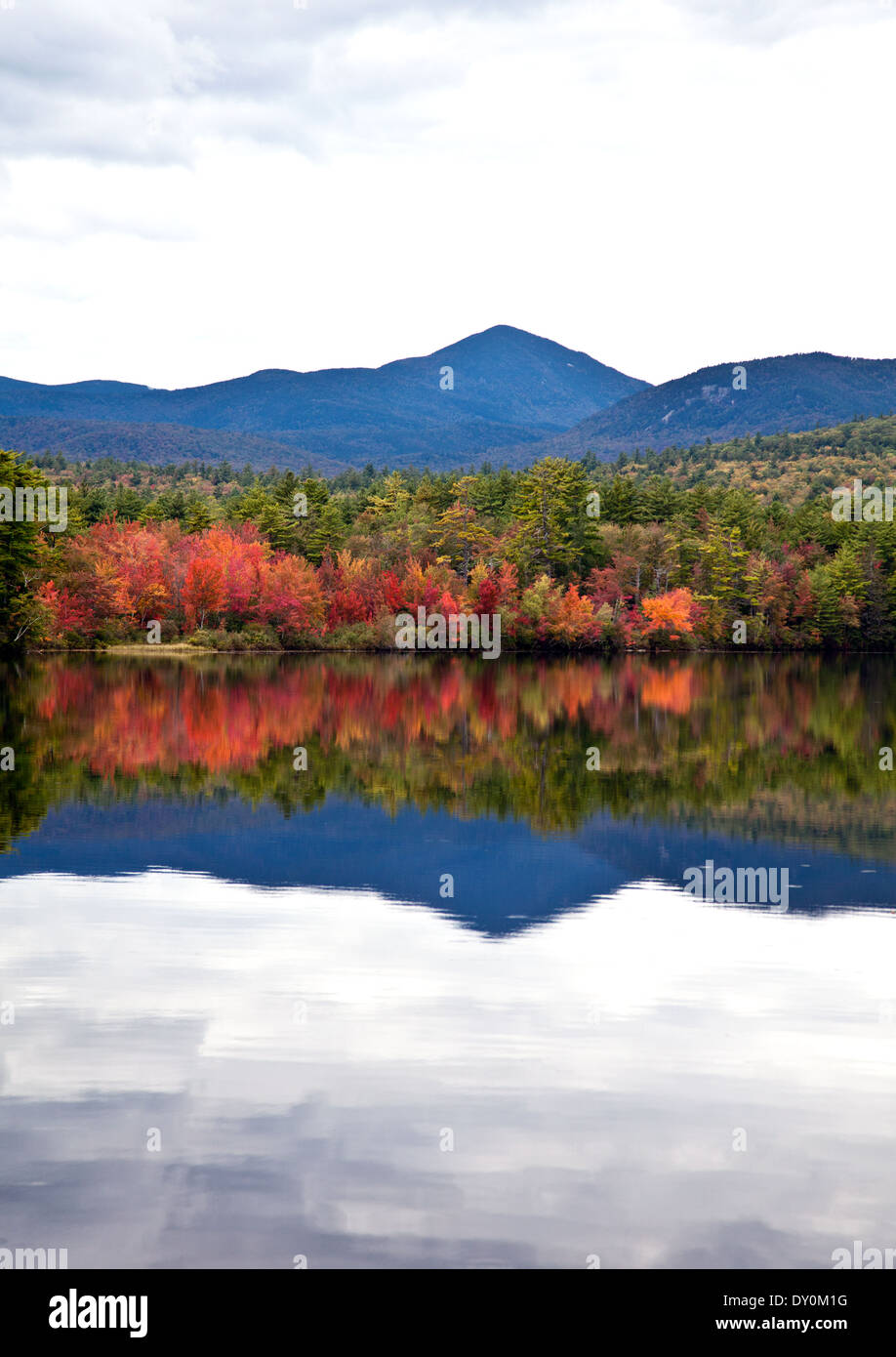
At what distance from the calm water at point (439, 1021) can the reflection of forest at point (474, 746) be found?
231 mm

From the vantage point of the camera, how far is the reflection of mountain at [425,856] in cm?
1520

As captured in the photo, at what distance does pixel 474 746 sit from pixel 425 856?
13607 millimetres

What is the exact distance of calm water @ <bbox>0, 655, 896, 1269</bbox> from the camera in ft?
22.5

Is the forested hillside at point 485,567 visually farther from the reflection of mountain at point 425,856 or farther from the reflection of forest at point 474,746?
the reflection of mountain at point 425,856

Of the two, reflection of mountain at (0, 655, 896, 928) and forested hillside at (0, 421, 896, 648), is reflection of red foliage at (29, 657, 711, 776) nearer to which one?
reflection of mountain at (0, 655, 896, 928)

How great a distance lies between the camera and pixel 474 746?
31.0 metres

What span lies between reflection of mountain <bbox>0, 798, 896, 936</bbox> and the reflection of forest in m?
0.90

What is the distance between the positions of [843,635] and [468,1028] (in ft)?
334

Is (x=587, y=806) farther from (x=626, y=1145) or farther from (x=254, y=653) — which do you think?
(x=254, y=653)

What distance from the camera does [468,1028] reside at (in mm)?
9906

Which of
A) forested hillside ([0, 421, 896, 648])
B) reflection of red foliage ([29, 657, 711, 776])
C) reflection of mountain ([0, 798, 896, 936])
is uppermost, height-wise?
forested hillside ([0, 421, 896, 648])

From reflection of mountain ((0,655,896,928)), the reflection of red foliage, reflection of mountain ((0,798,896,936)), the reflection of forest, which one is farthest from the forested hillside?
reflection of mountain ((0,798,896,936))

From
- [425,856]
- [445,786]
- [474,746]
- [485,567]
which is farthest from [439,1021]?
[485,567]

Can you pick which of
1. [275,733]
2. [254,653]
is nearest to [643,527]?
[254,653]
